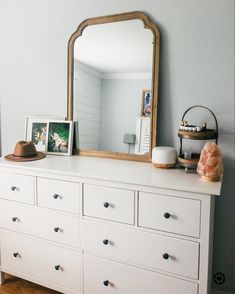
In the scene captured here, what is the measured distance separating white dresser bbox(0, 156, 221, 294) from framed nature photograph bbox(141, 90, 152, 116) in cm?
35

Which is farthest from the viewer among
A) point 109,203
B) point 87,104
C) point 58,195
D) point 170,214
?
point 87,104

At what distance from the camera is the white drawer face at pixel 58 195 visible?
158cm

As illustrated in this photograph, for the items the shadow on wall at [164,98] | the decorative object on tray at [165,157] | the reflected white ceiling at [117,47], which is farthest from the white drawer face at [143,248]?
the reflected white ceiling at [117,47]

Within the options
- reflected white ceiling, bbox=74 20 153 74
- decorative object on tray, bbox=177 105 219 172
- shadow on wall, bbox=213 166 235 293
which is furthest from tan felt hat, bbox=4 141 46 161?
shadow on wall, bbox=213 166 235 293

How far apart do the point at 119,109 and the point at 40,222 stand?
91 centimetres

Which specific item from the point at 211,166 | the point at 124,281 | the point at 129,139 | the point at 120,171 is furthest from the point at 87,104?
the point at 124,281

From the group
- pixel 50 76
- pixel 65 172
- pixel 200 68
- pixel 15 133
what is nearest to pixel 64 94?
pixel 50 76

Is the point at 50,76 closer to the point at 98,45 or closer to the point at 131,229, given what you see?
the point at 98,45

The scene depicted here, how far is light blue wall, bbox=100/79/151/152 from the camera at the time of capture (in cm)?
184

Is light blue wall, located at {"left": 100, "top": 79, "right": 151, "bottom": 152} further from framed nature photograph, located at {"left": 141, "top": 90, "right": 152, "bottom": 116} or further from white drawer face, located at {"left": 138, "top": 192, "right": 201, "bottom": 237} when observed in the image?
white drawer face, located at {"left": 138, "top": 192, "right": 201, "bottom": 237}

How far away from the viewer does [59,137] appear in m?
2.06

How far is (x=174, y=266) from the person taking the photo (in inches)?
54.4

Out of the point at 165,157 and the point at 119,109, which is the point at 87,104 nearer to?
the point at 119,109

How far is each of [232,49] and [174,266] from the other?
125 cm
